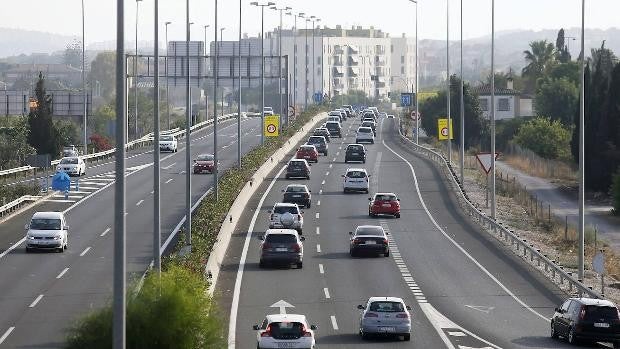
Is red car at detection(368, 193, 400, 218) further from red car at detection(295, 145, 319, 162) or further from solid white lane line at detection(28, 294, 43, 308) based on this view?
red car at detection(295, 145, 319, 162)

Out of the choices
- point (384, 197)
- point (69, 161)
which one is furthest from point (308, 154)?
point (384, 197)

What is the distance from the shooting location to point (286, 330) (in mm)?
31266

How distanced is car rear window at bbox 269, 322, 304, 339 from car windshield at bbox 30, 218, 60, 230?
23.2 metres

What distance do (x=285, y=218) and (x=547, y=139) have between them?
2776 inches

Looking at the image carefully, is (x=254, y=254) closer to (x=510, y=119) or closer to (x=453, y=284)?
(x=453, y=284)

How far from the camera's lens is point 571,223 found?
79500 mm

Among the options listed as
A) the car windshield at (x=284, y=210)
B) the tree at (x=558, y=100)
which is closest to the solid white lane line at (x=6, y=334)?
the car windshield at (x=284, y=210)

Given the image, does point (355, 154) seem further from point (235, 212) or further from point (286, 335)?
point (286, 335)

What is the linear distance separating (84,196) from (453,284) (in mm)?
31914

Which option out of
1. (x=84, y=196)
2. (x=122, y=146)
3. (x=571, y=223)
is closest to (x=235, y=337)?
(x=122, y=146)

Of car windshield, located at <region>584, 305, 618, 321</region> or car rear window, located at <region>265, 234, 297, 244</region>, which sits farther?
car rear window, located at <region>265, 234, 297, 244</region>

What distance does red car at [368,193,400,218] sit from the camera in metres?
66.6

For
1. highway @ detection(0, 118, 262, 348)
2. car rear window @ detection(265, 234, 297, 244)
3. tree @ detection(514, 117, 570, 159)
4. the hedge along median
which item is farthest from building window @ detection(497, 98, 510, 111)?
car rear window @ detection(265, 234, 297, 244)

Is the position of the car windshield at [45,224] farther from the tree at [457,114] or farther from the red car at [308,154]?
the tree at [457,114]
